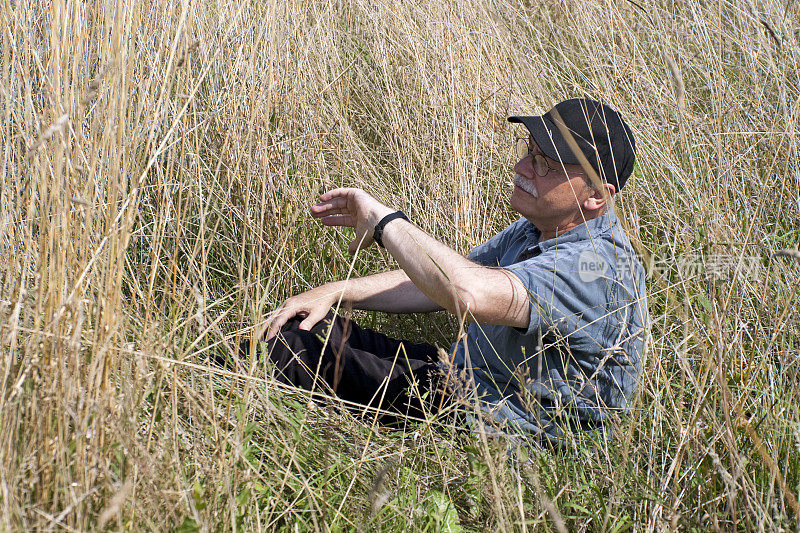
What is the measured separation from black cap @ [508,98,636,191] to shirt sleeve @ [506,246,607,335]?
1.08 ft

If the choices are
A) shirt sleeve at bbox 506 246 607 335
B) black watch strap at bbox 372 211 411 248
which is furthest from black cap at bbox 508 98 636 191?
black watch strap at bbox 372 211 411 248

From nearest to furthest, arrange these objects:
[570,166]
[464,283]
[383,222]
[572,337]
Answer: [464,283] → [572,337] → [383,222] → [570,166]

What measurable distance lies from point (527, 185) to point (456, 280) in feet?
1.67

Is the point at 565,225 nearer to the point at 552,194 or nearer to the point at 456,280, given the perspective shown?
the point at 552,194

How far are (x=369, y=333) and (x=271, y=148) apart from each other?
755mm

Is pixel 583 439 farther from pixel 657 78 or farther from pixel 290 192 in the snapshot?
pixel 657 78

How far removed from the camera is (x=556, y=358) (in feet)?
6.22

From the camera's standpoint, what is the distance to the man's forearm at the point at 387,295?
8.16 ft

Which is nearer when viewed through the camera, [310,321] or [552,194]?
[552,194]

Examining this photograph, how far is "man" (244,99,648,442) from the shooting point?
176 cm

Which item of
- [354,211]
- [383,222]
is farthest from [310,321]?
[383,222]

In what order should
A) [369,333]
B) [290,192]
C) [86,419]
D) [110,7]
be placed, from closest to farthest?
[86,419] → [110,7] → [369,333] → [290,192]

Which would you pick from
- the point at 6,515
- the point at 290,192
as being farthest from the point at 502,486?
the point at 290,192

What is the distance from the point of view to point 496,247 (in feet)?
7.82
